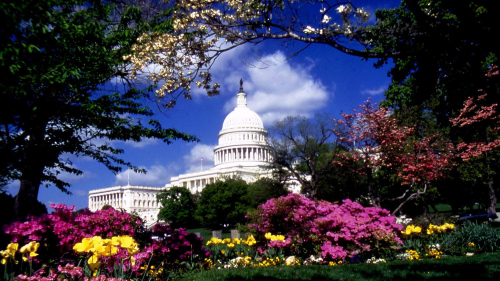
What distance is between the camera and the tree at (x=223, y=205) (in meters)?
58.2

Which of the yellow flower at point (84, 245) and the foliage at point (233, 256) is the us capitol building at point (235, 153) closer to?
the foliage at point (233, 256)

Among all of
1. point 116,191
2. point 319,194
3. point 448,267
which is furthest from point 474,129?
point 116,191

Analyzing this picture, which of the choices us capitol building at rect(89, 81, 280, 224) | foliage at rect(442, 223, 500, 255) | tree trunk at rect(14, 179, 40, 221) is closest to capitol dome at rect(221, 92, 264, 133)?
us capitol building at rect(89, 81, 280, 224)

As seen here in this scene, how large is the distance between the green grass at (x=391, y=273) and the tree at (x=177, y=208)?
2385 inches

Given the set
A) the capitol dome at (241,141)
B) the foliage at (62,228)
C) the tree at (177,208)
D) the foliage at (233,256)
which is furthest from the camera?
the capitol dome at (241,141)

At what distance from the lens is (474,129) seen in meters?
24.5

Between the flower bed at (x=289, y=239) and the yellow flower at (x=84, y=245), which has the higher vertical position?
the yellow flower at (x=84, y=245)

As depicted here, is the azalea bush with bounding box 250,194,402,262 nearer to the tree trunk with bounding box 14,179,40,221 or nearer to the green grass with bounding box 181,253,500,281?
the green grass with bounding box 181,253,500,281

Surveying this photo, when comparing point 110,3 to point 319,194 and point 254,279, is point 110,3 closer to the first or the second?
point 254,279

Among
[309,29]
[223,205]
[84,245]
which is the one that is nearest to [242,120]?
[223,205]

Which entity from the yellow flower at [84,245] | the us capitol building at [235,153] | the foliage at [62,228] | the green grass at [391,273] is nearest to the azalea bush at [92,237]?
the foliage at [62,228]

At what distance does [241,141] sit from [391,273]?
312 ft

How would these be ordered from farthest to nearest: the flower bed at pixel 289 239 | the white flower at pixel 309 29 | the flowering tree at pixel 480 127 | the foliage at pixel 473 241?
1. the flowering tree at pixel 480 127
2. the foliage at pixel 473 241
3. the flower bed at pixel 289 239
4. the white flower at pixel 309 29

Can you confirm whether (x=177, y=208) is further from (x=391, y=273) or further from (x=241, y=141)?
(x=391, y=273)
